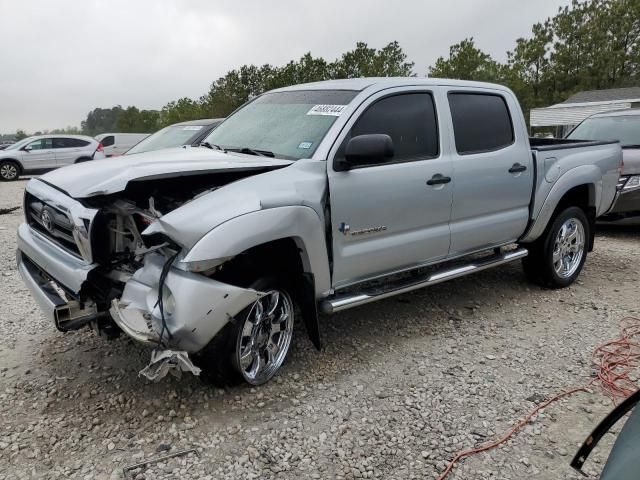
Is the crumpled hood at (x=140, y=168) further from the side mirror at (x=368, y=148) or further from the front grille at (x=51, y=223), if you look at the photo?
the side mirror at (x=368, y=148)

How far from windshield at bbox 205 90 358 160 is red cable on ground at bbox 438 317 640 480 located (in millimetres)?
2030

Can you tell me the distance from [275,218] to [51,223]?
58.6 inches

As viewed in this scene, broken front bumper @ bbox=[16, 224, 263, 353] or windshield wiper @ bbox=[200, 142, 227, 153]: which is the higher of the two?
windshield wiper @ bbox=[200, 142, 227, 153]

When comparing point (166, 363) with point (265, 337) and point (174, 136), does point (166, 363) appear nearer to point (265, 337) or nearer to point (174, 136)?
point (265, 337)

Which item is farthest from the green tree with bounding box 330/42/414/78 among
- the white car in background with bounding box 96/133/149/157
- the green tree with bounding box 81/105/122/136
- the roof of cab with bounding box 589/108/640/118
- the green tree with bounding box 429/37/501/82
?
the green tree with bounding box 81/105/122/136

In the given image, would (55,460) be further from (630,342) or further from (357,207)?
(630,342)

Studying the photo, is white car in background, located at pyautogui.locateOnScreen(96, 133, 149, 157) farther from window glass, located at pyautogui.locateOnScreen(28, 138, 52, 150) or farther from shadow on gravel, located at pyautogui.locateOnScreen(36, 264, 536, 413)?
shadow on gravel, located at pyautogui.locateOnScreen(36, 264, 536, 413)

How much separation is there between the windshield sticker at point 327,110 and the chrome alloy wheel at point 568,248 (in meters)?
2.77

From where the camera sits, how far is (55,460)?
8.91 feet

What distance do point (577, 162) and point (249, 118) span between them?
10.4 feet

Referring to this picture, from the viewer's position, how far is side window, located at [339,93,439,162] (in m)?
3.79

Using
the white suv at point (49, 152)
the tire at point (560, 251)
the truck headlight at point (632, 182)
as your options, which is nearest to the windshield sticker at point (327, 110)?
the tire at point (560, 251)

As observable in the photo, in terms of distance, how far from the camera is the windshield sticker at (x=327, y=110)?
12.1 feet

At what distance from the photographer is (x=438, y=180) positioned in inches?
157
